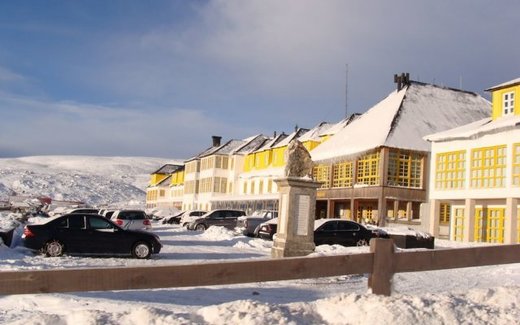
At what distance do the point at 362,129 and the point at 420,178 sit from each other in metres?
6.08

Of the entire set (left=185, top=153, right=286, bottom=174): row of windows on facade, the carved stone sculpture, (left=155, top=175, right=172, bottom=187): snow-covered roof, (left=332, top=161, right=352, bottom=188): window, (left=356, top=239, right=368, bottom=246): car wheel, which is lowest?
(left=356, top=239, right=368, bottom=246): car wheel

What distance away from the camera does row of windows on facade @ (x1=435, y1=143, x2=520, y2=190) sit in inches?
1123

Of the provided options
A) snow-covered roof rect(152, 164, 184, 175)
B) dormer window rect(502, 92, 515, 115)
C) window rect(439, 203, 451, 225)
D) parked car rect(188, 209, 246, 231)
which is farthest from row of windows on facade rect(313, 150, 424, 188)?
snow-covered roof rect(152, 164, 184, 175)

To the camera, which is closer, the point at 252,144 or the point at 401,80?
the point at 401,80

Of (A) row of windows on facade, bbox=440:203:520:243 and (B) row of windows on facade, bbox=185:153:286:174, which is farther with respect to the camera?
(B) row of windows on facade, bbox=185:153:286:174

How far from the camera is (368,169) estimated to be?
126 feet

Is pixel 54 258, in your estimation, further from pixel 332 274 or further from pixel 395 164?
pixel 395 164

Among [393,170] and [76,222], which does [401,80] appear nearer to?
[393,170]

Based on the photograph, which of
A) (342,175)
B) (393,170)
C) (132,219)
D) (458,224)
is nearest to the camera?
(132,219)

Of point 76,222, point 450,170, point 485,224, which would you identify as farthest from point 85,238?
point 485,224

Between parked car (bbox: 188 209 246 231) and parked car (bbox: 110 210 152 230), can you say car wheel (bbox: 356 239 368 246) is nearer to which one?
parked car (bbox: 110 210 152 230)

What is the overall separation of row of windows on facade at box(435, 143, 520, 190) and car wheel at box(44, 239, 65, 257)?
2067 cm

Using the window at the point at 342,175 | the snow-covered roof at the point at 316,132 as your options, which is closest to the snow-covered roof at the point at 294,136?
the snow-covered roof at the point at 316,132

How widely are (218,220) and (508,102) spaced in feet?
60.8
